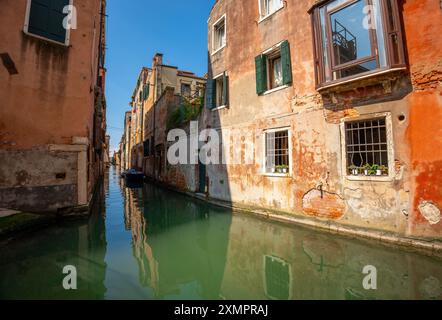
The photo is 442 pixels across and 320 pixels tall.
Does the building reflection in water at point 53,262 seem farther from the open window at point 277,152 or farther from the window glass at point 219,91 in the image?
the window glass at point 219,91

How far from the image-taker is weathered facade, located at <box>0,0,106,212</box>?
6.73m

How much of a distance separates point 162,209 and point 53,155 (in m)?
4.34

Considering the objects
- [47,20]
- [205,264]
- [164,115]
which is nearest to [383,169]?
[205,264]

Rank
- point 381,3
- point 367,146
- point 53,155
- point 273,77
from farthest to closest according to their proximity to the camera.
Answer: point 273,77 < point 53,155 < point 367,146 < point 381,3

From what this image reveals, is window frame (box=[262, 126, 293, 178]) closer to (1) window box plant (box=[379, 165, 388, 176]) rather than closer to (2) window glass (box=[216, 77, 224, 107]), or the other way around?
(1) window box plant (box=[379, 165, 388, 176])

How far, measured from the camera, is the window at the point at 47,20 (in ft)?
23.4

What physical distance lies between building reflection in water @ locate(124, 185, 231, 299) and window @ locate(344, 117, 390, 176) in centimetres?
413

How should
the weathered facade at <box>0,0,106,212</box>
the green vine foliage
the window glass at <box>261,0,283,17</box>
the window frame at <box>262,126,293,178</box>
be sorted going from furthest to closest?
1. the green vine foliage
2. the window glass at <box>261,0,283,17</box>
3. the window frame at <box>262,126,293,178</box>
4. the weathered facade at <box>0,0,106,212</box>

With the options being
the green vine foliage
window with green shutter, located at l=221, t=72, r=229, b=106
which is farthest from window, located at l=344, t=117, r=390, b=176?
the green vine foliage

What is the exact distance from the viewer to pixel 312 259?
4562 millimetres

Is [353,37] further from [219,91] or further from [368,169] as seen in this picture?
[219,91]

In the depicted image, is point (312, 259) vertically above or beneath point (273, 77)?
beneath
